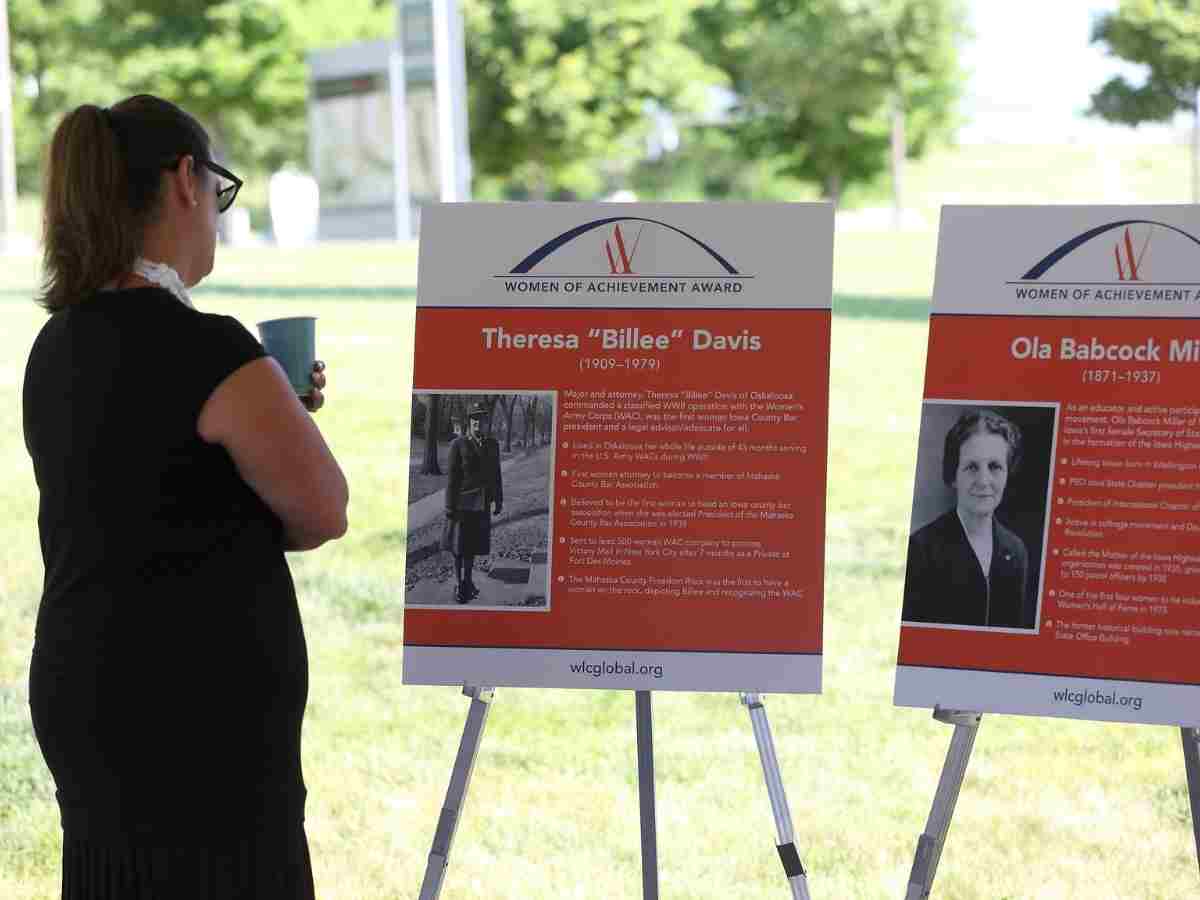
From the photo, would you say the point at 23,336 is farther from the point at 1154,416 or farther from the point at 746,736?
the point at 1154,416

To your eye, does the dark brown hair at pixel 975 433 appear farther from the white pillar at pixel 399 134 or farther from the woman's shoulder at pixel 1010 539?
the white pillar at pixel 399 134

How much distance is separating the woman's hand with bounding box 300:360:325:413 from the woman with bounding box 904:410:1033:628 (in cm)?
112

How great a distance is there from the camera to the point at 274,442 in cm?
215

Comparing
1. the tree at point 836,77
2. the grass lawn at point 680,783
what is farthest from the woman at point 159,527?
the tree at point 836,77

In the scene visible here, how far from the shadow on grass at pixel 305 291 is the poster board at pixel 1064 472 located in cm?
1274

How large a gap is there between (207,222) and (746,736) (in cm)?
322

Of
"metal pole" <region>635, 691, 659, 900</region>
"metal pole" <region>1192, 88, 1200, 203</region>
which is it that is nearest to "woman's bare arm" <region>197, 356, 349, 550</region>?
"metal pole" <region>635, 691, 659, 900</region>

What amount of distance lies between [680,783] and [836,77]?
34.5 meters

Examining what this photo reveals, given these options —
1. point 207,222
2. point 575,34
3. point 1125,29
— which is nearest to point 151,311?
point 207,222

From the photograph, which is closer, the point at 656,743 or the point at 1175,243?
the point at 1175,243

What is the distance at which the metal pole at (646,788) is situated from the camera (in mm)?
3123

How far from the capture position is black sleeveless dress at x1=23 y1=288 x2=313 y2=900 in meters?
2.15

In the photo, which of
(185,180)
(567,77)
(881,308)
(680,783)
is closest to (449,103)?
(567,77)

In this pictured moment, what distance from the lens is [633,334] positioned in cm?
299
